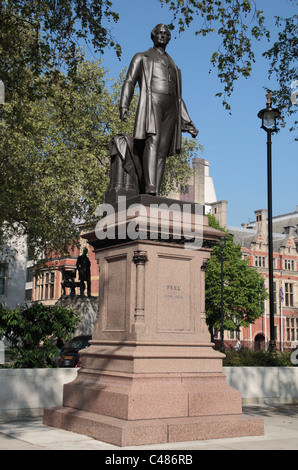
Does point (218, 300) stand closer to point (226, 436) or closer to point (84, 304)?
point (84, 304)

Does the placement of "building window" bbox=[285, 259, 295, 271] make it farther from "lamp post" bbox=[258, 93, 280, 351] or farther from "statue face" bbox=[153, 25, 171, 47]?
"statue face" bbox=[153, 25, 171, 47]

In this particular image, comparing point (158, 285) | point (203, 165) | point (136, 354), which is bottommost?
point (136, 354)

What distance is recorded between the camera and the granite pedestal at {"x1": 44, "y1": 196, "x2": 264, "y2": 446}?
774cm

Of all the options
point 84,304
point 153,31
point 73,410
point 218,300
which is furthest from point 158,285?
point 218,300

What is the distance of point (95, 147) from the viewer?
31625 millimetres

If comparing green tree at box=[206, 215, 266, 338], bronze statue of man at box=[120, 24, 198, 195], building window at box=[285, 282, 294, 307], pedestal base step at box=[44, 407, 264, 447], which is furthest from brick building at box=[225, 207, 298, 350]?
pedestal base step at box=[44, 407, 264, 447]

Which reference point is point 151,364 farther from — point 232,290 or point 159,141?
point 232,290

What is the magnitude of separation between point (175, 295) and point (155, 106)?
10.8ft

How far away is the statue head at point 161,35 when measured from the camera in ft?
32.6

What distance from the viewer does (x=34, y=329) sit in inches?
500

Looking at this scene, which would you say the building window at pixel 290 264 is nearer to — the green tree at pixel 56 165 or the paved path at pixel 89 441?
the green tree at pixel 56 165

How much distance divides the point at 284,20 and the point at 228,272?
1656 inches

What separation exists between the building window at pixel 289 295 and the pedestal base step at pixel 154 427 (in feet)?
236

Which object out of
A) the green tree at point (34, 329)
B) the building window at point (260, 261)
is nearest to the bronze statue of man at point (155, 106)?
the green tree at point (34, 329)
